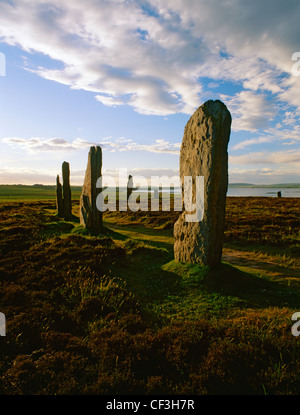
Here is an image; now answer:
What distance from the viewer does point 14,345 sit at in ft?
14.5

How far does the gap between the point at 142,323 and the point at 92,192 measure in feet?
33.4

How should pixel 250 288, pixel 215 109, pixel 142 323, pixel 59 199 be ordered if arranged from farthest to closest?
pixel 59 199
pixel 215 109
pixel 250 288
pixel 142 323

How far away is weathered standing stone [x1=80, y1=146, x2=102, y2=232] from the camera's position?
1441 cm

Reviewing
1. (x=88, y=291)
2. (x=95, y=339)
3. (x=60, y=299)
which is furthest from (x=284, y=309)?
(x=60, y=299)

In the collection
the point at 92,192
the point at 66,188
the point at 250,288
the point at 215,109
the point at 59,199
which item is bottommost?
the point at 250,288

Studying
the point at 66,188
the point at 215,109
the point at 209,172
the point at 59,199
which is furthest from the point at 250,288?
the point at 59,199

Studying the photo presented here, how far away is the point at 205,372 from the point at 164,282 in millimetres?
4139

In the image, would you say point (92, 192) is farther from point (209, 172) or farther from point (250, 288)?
point (250, 288)

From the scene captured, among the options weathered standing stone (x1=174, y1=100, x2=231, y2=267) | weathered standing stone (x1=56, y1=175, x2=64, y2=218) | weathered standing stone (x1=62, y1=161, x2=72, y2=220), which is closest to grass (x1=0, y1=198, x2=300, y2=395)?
weathered standing stone (x1=174, y1=100, x2=231, y2=267)

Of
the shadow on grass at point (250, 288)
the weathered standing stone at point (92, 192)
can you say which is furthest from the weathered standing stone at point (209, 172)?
the weathered standing stone at point (92, 192)

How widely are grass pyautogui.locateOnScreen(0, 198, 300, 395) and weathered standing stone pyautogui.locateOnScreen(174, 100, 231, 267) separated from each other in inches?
27.2

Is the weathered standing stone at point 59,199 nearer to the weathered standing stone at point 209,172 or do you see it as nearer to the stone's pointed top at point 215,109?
the weathered standing stone at point 209,172

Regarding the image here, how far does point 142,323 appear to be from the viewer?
532cm

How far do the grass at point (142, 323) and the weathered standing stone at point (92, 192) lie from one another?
12.9 feet
